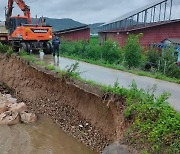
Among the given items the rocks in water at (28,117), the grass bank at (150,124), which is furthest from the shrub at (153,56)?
the grass bank at (150,124)

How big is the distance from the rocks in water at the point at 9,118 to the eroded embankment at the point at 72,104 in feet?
3.52

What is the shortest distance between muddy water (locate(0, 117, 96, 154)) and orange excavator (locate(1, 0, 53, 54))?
28.8 ft

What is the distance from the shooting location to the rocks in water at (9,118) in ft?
39.5

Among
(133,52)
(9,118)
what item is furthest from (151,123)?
(133,52)

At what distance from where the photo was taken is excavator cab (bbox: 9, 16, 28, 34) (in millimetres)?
20891

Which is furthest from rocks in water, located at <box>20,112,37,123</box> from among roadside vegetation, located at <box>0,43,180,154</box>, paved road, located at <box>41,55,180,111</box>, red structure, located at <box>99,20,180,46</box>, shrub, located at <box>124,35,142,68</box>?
red structure, located at <box>99,20,180,46</box>

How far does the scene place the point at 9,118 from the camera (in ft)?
40.0

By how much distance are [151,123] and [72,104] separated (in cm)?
509

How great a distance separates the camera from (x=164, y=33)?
26.4m

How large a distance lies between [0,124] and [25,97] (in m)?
3.17

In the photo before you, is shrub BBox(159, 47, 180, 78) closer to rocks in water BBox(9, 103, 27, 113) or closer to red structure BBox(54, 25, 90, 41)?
rocks in water BBox(9, 103, 27, 113)

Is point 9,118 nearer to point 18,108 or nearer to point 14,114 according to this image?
point 14,114

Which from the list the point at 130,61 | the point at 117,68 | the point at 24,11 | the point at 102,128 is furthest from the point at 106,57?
the point at 102,128

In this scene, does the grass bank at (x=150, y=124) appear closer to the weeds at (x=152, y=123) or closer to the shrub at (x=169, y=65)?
the weeds at (x=152, y=123)
